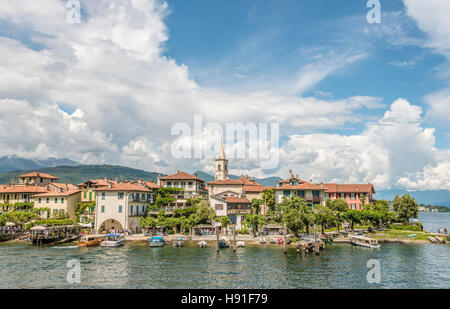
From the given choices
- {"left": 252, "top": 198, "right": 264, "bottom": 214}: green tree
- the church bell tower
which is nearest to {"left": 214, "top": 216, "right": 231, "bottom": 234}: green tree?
{"left": 252, "top": 198, "right": 264, "bottom": 214}: green tree

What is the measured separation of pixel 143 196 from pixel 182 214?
1114 cm

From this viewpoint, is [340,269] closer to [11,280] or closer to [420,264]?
[420,264]

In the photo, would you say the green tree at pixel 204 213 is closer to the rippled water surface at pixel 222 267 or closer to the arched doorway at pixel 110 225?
the rippled water surface at pixel 222 267

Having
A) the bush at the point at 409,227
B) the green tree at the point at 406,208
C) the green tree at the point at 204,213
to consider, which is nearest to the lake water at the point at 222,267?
the green tree at the point at 204,213

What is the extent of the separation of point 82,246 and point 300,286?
156 feet

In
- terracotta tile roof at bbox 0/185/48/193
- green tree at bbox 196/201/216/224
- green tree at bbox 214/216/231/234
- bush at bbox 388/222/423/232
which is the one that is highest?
terracotta tile roof at bbox 0/185/48/193

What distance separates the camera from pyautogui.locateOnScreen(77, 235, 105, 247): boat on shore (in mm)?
65750

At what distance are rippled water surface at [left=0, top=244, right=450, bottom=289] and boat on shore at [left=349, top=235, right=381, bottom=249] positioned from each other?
2.12 metres

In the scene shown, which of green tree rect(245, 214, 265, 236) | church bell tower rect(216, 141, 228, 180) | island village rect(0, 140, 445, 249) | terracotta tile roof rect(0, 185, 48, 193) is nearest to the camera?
island village rect(0, 140, 445, 249)

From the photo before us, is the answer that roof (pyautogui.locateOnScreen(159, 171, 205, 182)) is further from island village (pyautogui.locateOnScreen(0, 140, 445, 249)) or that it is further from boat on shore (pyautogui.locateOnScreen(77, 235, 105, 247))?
boat on shore (pyautogui.locateOnScreen(77, 235, 105, 247))

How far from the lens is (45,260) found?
49.9 metres

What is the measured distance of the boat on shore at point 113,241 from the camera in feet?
209

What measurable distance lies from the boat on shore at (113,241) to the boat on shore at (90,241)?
71.3 inches
